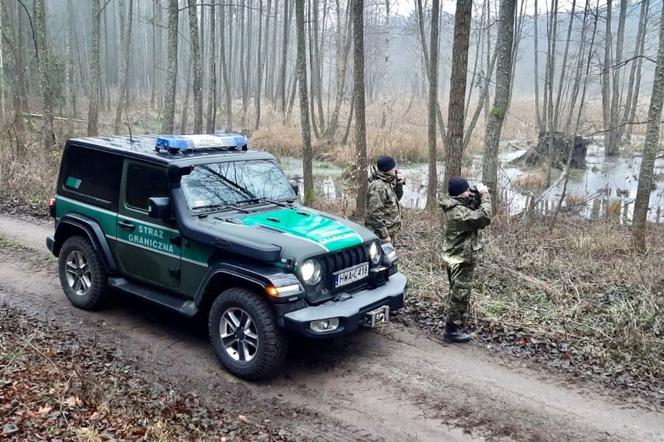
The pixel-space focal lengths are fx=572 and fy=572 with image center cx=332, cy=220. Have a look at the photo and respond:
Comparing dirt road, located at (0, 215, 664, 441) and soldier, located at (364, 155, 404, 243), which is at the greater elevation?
soldier, located at (364, 155, 404, 243)

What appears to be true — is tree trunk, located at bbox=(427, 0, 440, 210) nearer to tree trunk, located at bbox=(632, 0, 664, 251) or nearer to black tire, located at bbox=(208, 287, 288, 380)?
tree trunk, located at bbox=(632, 0, 664, 251)

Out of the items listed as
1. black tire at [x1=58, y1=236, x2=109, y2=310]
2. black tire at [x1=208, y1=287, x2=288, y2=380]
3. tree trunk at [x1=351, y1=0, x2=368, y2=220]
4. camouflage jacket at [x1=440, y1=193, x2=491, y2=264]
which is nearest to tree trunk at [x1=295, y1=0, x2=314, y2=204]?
tree trunk at [x1=351, y1=0, x2=368, y2=220]

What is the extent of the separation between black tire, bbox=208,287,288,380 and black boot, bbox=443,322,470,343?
2.15m

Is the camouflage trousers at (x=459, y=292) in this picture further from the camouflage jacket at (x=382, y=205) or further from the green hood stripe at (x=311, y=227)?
the camouflage jacket at (x=382, y=205)

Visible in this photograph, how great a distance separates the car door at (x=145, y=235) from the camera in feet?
19.8

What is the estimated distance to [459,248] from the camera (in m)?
6.54

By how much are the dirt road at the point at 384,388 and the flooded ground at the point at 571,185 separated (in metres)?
8.18

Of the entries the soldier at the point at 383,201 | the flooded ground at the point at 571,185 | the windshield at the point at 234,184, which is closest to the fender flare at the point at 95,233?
the windshield at the point at 234,184

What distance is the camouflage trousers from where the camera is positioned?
6508 mm

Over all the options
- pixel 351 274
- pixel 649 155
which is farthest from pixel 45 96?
pixel 649 155

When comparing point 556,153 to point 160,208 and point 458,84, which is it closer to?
point 458,84

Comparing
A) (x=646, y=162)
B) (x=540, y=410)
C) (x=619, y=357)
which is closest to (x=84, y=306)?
(x=540, y=410)

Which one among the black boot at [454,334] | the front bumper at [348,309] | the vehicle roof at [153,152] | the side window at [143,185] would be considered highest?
the vehicle roof at [153,152]

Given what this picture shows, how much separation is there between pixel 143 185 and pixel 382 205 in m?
3.19
